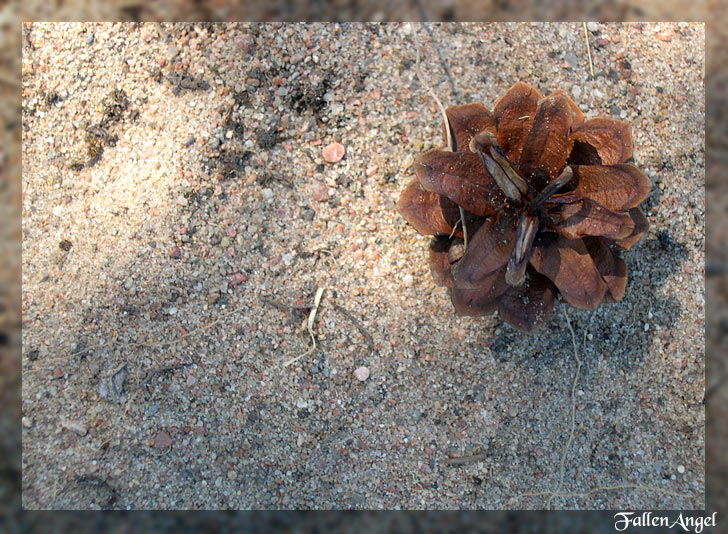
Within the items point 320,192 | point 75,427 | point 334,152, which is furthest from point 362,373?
point 75,427

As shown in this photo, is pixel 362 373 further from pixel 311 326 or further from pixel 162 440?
pixel 162 440

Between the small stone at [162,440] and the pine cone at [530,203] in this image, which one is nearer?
the pine cone at [530,203]

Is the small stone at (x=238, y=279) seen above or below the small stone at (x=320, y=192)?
below

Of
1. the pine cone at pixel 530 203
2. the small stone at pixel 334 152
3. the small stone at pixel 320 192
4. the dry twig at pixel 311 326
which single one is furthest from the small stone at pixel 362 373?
the small stone at pixel 334 152

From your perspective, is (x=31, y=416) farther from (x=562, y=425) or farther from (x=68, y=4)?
(x=562, y=425)

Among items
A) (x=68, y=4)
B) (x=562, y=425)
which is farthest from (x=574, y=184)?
(x=68, y=4)

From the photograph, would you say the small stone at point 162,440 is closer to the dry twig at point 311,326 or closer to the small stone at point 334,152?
the dry twig at point 311,326
